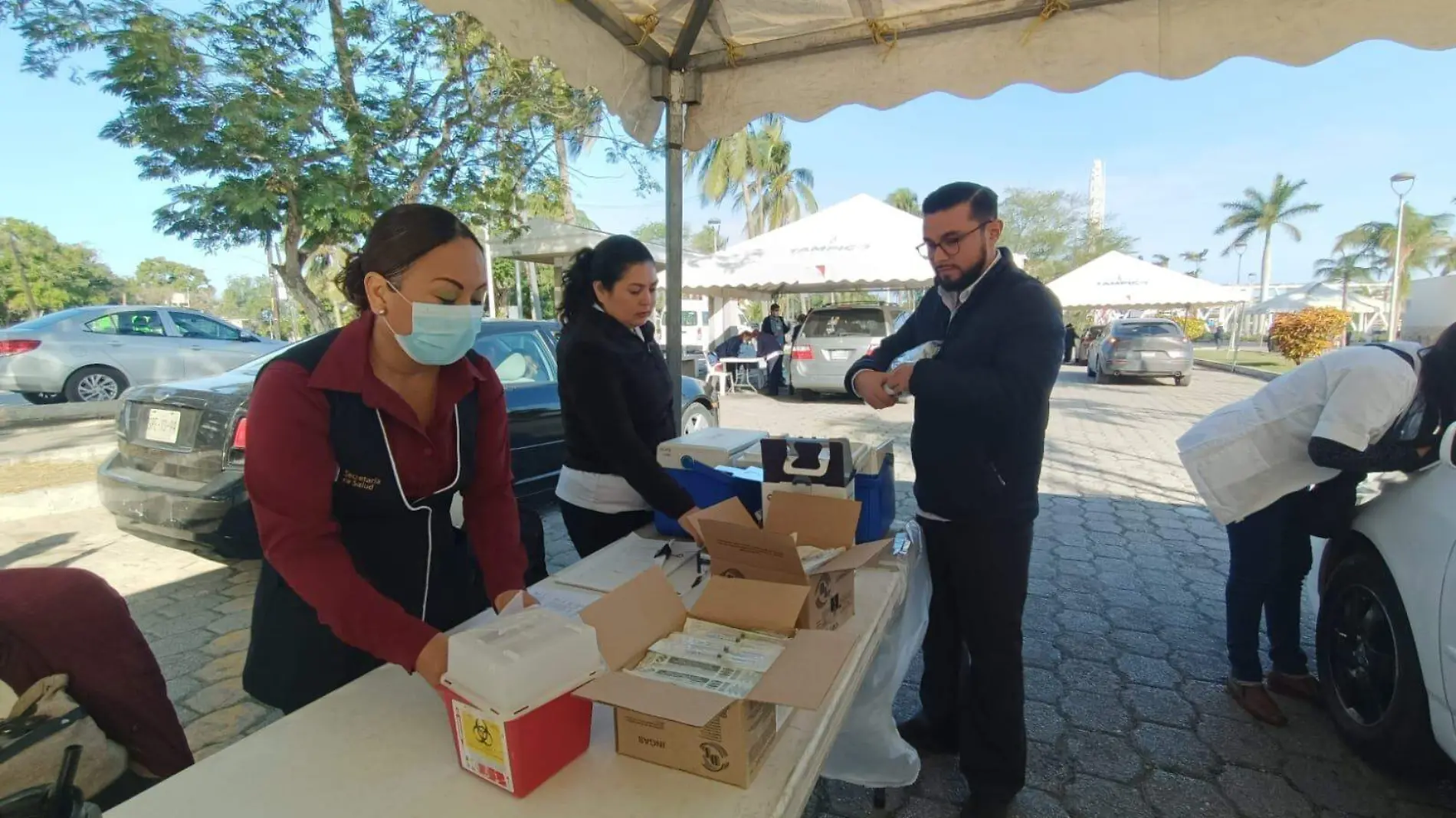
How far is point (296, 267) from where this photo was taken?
29.0 ft

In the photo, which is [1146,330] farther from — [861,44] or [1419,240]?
[1419,240]

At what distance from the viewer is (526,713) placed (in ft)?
3.37

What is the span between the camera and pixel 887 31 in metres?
2.64

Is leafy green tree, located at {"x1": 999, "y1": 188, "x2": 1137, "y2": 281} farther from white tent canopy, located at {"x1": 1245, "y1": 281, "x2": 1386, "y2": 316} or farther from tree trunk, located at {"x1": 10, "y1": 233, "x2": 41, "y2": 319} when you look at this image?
tree trunk, located at {"x1": 10, "y1": 233, "x2": 41, "y2": 319}

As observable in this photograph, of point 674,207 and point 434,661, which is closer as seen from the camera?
point 434,661

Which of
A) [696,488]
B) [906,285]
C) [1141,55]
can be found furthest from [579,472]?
[906,285]

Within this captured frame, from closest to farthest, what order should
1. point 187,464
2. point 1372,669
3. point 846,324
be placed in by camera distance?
1. point 1372,669
2. point 187,464
3. point 846,324

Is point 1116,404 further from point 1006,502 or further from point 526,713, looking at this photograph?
point 526,713

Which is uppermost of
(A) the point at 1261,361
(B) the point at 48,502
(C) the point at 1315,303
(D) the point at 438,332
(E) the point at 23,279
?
(E) the point at 23,279

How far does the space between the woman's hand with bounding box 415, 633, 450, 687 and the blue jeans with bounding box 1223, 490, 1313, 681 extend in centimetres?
281

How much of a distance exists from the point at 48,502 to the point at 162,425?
287cm

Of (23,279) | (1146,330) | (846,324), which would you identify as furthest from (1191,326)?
(23,279)

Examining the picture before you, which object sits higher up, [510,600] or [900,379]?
[900,379]

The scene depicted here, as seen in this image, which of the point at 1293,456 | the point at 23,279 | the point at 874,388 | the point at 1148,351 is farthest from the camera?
the point at 23,279
